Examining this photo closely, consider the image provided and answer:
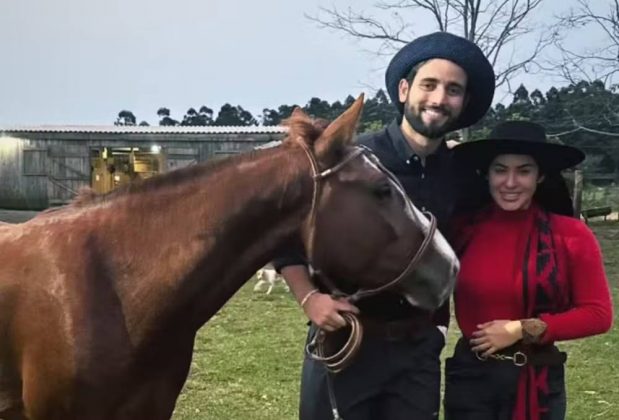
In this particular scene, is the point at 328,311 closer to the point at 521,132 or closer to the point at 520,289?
the point at 520,289

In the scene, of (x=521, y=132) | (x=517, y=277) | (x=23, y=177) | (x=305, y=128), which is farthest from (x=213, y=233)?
(x=23, y=177)

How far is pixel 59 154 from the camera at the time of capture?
26453 millimetres

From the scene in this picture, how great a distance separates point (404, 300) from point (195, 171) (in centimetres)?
90

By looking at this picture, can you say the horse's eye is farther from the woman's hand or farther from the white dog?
the white dog

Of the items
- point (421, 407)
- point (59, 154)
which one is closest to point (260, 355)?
point (421, 407)

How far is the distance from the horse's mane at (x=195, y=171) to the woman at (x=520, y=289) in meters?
0.72

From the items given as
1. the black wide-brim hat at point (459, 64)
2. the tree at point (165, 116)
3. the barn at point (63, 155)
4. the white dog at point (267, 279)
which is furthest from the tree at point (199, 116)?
the black wide-brim hat at point (459, 64)

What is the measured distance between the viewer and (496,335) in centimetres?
273

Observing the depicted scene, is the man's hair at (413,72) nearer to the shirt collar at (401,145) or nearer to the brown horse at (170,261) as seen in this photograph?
the shirt collar at (401,145)

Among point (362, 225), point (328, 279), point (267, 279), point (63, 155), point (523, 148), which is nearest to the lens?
point (362, 225)

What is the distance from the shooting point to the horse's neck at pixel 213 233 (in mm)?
2609

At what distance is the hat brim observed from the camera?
113 inches

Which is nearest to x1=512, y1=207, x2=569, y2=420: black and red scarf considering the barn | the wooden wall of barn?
the barn

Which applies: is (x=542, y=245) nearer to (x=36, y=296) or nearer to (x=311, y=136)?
(x=311, y=136)
